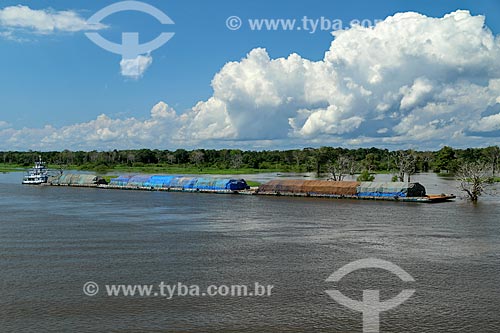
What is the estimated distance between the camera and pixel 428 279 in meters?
27.4

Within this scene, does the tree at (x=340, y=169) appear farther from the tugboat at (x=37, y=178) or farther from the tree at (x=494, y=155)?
the tugboat at (x=37, y=178)

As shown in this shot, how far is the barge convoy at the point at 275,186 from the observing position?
7188 centimetres

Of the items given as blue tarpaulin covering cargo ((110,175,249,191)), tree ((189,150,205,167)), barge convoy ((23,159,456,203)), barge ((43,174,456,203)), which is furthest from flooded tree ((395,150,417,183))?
tree ((189,150,205,167))

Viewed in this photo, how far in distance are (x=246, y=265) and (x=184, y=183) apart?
Result: 64235mm

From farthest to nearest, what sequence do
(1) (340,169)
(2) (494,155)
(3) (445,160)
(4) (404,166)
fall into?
(2) (494,155) → (3) (445,160) → (1) (340,169) → (4) (404,166)

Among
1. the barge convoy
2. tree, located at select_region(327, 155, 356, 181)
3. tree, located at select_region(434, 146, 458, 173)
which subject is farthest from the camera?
tree, located at select_region(434, 146, 458, 173)

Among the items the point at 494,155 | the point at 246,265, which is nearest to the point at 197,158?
the point at 494,155

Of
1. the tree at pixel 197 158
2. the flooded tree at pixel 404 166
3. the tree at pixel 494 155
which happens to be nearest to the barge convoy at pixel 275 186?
the flooded tree at pixel 404 166

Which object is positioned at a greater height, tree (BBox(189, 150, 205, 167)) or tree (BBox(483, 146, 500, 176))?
tree (BBox(483, 146, 500, 176))

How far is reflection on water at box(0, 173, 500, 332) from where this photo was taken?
2131 cm

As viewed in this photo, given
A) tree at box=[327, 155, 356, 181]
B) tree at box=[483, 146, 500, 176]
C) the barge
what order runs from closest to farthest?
the barge → tree at box=[327, 155, 356, 181] → tree at box=[483, 146, 500, 176]

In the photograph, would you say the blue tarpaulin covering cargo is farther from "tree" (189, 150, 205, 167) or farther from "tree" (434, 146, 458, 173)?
"tree" (189, 150, 205, 167)

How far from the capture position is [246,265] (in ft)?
99.6

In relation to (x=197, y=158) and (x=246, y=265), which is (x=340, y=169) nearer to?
(x=246, y=265)
